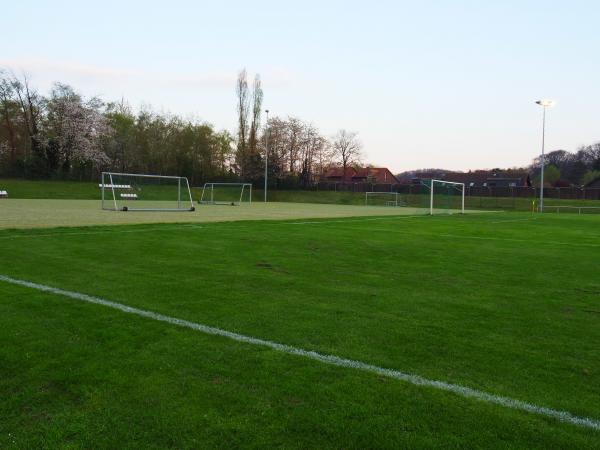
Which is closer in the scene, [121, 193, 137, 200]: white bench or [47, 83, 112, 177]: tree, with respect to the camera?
[121, 193, 137, 200]: white bench

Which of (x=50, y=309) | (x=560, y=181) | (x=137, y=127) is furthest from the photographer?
(x=560, y=181)

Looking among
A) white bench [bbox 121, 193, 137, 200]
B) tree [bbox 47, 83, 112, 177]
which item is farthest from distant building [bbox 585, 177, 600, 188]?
white bench [bbox 121, 193, 137, 200]

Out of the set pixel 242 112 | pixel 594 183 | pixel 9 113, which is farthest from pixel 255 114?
pixel 594 183

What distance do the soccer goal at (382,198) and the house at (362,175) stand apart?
2186 cm

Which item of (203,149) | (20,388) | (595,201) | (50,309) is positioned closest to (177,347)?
(20,388)

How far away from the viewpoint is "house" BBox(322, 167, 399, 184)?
298 feet

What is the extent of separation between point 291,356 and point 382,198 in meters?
58.5

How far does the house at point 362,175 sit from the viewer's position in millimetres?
90688

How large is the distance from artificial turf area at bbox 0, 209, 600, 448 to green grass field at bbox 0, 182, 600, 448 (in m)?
0.01

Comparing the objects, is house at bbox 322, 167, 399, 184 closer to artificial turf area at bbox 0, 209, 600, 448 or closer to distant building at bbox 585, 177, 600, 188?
distant building at bbox 585, 177, 600, 188

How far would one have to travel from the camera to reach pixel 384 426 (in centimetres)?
267

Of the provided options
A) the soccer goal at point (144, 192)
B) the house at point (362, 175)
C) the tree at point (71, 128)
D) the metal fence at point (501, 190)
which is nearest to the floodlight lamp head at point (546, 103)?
the metal fence at point (501, 190)

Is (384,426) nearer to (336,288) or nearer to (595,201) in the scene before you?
(336,288)

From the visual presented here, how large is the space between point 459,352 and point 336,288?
8.30 feet
